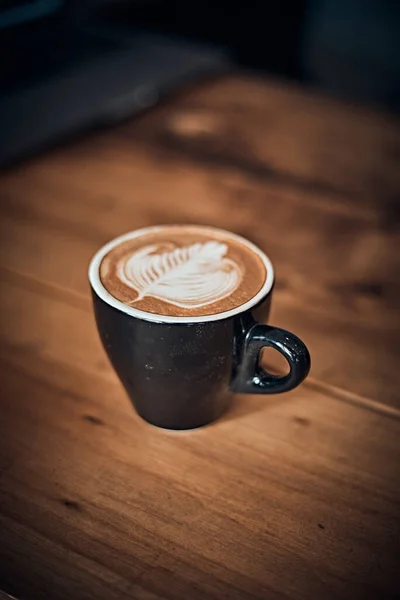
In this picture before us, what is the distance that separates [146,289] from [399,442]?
24cm

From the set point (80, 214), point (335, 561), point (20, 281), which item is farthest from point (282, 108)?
point (335, 561)

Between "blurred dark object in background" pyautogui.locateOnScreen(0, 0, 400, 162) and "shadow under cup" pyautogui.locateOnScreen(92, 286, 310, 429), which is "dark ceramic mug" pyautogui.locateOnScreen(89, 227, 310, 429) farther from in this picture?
"blurred dark object in background" pyautogui.locateOnScreen(0, 0, 400, 162)

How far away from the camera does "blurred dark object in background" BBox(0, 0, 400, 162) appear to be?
1.16 m

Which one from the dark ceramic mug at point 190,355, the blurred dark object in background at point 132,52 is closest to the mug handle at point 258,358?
the dark ceramic mug at point 190,355

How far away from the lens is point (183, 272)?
548 mm

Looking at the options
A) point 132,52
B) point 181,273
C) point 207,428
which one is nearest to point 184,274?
point 181,273

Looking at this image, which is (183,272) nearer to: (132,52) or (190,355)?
(190,355)

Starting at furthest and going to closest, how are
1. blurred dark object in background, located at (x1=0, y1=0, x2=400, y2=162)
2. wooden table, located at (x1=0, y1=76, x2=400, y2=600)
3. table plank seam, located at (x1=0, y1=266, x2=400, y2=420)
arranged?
blurred dark object in background, located at (x1=0, y1=0, x2=400, y2=162), table plank seam, located at (x1=0, y1=266, x2=400, y2=420), wooden table, located at (x1=0, y1=76, x2=400, y2=600)

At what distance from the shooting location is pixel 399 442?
542mm

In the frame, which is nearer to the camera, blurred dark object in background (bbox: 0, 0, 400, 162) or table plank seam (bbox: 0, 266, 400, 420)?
table plank seam (bbox: 0, 266, 400, 420)

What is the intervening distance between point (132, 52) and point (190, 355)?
44.2 inches

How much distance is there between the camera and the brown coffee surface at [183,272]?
0.50 m

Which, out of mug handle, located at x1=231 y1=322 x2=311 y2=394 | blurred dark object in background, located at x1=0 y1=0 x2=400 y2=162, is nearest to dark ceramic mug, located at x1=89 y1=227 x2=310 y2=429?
mug handle, located at x1=231 y1=322 x2=311 y2=394

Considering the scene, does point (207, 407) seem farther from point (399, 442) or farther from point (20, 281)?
point (20, 281)
